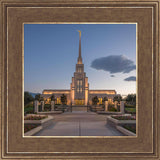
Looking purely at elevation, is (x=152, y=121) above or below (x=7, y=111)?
below

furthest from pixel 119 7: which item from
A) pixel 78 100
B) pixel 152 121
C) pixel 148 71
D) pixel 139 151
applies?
pixel 78 100

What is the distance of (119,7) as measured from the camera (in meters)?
5.26

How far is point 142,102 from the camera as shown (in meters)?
5.09

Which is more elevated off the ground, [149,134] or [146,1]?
[146,1]

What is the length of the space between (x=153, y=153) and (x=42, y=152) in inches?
140

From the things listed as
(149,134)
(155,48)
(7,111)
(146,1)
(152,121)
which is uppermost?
(146,1)

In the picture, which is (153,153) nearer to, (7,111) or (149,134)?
(149,134)

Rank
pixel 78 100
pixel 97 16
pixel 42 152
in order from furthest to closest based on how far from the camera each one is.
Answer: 1. pixel 78 100
2. pixel 97 16
3. pixel 42 152

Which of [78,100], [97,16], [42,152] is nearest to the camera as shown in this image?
[42,152]

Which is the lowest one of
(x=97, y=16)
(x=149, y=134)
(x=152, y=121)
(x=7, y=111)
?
(x=149, y=134)

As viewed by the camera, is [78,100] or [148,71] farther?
[78,100]

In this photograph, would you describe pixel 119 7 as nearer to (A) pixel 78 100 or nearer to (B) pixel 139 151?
(B) pixel 139 151

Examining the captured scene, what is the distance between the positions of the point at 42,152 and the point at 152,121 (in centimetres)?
367

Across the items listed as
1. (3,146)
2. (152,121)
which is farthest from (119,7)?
(3,146)
